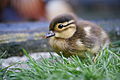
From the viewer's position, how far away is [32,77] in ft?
6.97

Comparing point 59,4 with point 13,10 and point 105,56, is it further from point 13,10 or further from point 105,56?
point 105,56

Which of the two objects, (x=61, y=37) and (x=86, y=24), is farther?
(x=86, y=24)

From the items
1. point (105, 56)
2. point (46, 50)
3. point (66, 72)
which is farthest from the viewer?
point (46, 50)

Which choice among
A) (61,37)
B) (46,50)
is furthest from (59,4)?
(61,37)

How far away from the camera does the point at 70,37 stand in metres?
2.76

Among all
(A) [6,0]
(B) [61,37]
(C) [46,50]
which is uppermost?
(A) [6,0]

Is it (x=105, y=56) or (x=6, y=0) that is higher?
(x=6, y=0)

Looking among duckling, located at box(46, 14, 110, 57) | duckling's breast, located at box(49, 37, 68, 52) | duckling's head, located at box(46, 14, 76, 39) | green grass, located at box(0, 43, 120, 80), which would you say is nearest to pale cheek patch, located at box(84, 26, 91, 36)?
duckling, located at box(46, 14, 110, 57)

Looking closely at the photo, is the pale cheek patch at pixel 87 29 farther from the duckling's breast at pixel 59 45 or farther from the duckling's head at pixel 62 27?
the duckling's breast at pixel 59 45

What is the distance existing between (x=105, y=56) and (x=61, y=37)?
476 mm

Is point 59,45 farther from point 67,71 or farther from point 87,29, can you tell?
point 67,71

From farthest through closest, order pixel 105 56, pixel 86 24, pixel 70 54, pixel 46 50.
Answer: pixel 46 50, pixel 86 24, pixel 70 54, pixel 105 56

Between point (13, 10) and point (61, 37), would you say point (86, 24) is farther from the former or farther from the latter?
point (13, 10)

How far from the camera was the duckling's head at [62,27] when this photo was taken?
263 centimetres
